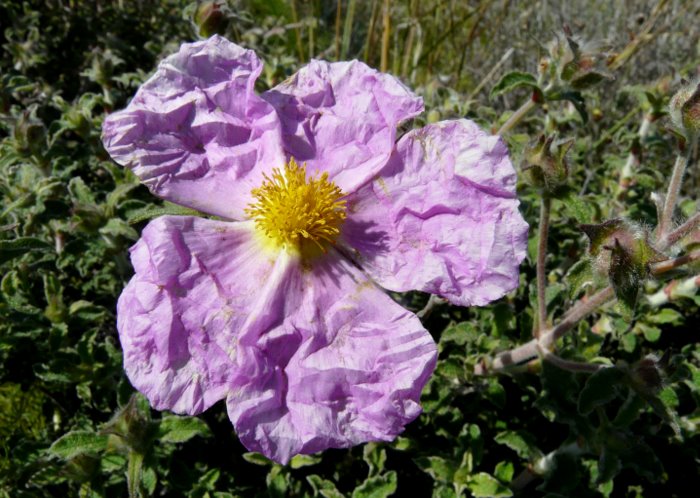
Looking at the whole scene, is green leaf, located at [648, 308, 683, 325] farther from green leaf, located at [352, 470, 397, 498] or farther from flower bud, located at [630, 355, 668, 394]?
green leaf, located at [352, 470, 397, 498]

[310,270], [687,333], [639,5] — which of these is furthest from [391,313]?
[639,5]

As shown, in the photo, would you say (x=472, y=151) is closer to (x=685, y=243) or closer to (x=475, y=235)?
(x=475, y=235)

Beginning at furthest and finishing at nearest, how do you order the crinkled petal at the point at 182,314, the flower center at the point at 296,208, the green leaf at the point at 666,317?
the green leaf at the point at 666,317 → the flower center at the point at 296,208 → the crinkled petal at the point at 182,314

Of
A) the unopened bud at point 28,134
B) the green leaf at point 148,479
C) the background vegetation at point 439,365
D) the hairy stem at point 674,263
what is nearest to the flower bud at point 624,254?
the background vegetation at point 439,365

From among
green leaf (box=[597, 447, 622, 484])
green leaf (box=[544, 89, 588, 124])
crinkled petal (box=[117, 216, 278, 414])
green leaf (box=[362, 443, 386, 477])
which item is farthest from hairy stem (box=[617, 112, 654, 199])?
crinkled petal (box=[117, 216, 278, 414])

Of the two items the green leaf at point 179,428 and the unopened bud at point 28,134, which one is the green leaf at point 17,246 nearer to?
the unopened bud at point 28,134

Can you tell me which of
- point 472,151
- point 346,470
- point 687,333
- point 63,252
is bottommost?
point 346,470

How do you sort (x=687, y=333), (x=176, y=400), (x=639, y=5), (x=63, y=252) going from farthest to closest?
1. (x=639, y=5)
2. (x=687, y=333)
3. (x=63, y=252)
4. (x=176, y=400)
